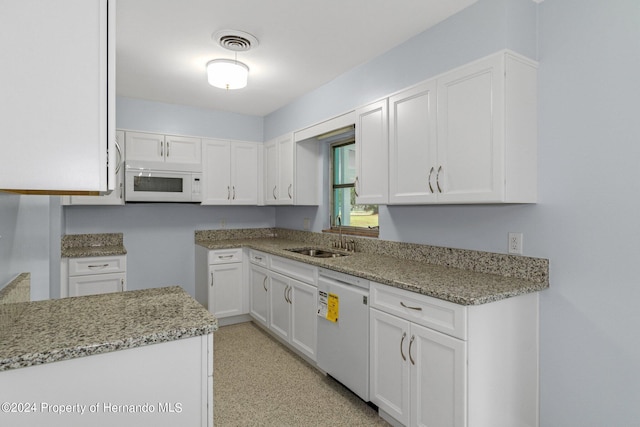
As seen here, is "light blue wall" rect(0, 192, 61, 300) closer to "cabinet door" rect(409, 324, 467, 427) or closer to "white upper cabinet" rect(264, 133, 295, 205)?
"cabinet door" rect(409, 324, 467, 427)

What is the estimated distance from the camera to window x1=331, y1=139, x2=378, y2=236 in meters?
3.54

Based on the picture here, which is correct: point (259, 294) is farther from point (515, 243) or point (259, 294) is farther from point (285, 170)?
point (515, 243)

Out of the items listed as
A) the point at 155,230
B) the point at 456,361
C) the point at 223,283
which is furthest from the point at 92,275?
the point at 456,361

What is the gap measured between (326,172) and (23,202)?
277cm

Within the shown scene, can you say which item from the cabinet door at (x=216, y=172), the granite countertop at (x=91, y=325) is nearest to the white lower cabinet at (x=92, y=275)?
the cabinet door at (x=216, y=172)

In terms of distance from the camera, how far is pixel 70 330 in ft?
3.81

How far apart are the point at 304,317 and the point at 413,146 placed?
1.63 meters

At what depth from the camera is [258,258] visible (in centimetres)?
376

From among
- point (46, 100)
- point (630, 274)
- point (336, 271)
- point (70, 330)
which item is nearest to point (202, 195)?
point (336, 271)

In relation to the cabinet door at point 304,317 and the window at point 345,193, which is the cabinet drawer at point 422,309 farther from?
the window at point 345,193

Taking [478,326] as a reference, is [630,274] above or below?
above

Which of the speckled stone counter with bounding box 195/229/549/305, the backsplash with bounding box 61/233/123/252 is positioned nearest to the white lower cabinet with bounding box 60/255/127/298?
the backsplash with bounding box 61/233/123/252

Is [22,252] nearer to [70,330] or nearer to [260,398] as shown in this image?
[70,330]

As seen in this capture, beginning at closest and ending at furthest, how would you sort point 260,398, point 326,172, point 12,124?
point 12,124, point 260,398, point 326,172
